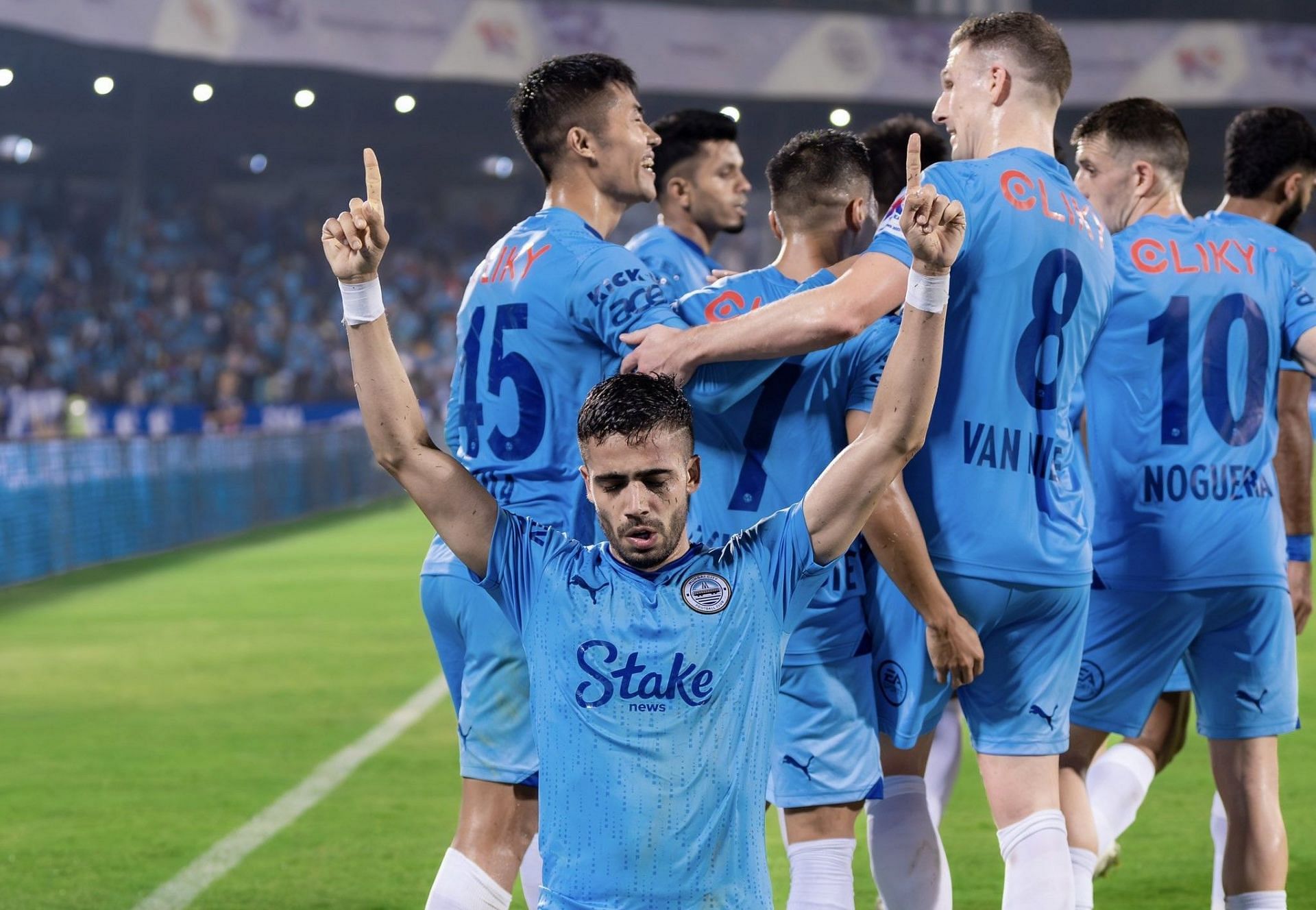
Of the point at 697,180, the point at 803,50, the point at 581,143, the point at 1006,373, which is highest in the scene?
the point at 803,50

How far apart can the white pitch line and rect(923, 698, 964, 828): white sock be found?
211 centimetres

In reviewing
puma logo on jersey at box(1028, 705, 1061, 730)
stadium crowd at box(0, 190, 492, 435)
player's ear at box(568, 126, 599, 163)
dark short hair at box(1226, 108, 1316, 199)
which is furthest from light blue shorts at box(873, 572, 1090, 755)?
stadium crowd at box(0, 190, 492, 435)

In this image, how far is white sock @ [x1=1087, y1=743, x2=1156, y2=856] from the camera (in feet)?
15.0

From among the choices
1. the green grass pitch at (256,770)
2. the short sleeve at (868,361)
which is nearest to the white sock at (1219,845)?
the green grass pitch at (256,770)

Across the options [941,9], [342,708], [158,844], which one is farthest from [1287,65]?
[158,844]

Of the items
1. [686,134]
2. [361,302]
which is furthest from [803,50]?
[361,302]

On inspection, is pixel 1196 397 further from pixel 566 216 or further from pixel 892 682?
pixel 566 216

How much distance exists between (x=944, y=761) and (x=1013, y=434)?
6.43 feet

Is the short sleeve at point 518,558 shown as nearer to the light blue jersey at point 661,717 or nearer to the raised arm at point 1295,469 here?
the light blue jersey at point 661,717

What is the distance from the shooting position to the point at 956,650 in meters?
3.46

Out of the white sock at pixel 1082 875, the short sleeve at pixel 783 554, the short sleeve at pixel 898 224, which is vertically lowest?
the white sock at pixel 1082 875

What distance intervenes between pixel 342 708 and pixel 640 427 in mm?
5659

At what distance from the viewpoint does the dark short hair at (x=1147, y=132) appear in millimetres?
4137

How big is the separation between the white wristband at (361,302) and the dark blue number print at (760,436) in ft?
3.01
